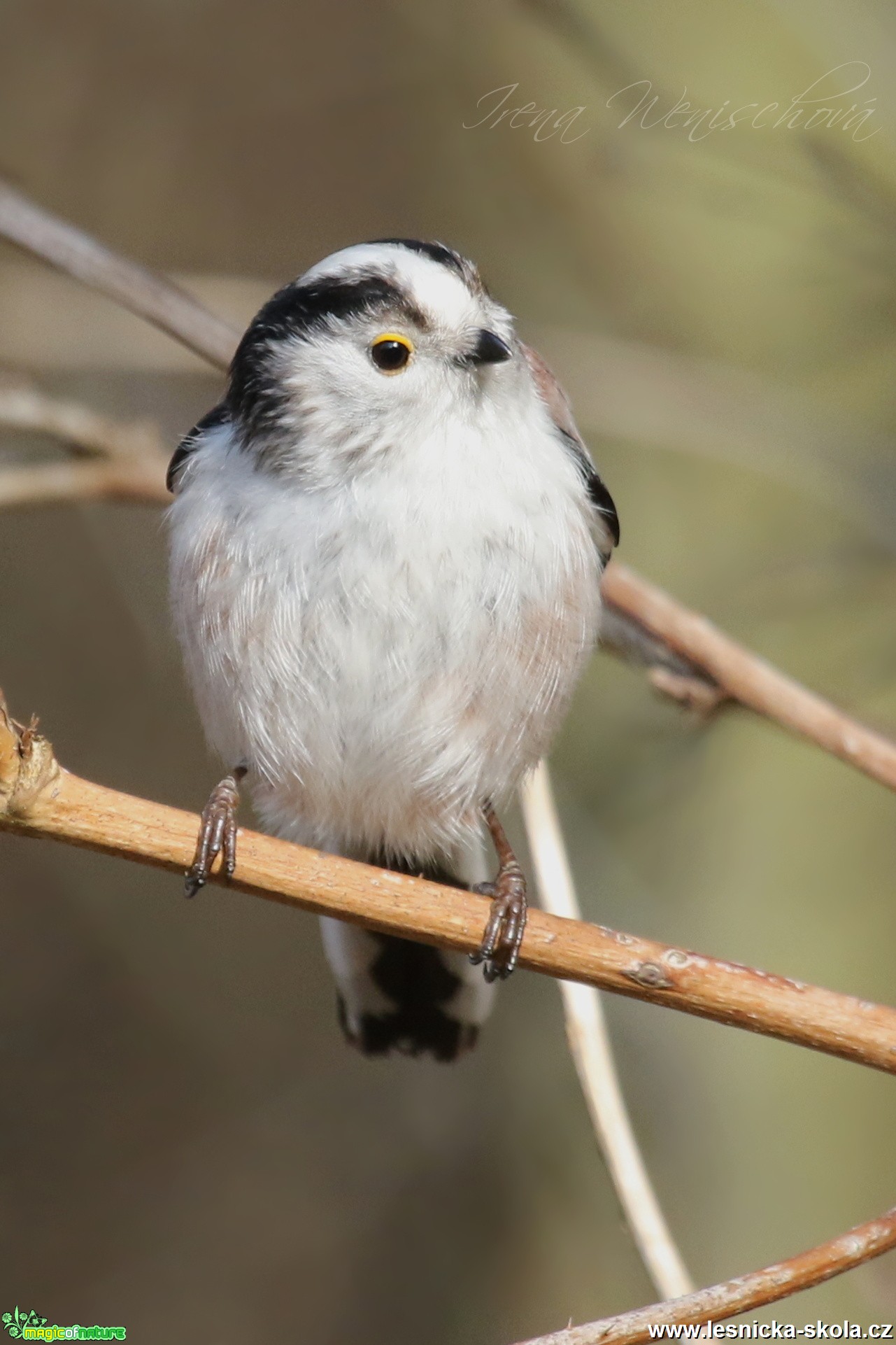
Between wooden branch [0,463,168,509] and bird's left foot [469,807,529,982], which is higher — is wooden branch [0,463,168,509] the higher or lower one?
the higher one

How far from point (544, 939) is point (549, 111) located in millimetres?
3760

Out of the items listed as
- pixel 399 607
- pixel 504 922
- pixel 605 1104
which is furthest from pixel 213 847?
pixel 605 1104

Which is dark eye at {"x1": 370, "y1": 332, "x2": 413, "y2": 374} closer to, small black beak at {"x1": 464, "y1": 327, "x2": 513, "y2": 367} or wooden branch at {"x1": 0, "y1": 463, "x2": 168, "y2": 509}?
small black beak at {"x1": 464, "y1": 327, "x2": 513, "y2": 367}

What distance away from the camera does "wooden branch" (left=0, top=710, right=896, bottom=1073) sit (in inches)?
64.1

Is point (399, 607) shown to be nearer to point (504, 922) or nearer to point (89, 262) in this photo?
point (504, 922)

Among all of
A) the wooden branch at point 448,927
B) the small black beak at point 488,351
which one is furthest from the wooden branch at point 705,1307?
the small black beak at point 488,351

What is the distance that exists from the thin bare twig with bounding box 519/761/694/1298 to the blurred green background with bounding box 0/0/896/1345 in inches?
59.9

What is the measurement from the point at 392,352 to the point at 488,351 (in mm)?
169

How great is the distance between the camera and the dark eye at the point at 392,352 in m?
2.26

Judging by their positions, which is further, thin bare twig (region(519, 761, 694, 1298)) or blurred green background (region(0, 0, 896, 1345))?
blurred green background (region(0, 0, 896, 1345))

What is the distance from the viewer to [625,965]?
1.69 m

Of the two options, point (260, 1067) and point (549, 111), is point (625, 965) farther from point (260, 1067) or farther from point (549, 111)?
point (549, 111)

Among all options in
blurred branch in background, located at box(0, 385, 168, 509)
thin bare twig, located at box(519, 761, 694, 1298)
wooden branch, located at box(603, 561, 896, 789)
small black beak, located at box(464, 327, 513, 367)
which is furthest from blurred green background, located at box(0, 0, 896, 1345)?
small black beak, located at box(464, 327, 513, 367)

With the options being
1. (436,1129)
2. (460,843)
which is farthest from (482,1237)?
(460,843)
